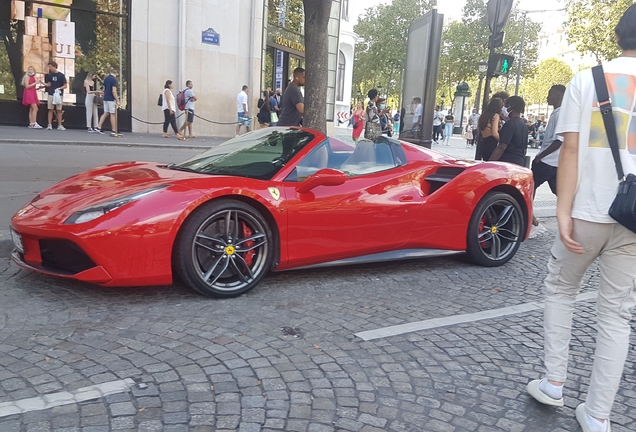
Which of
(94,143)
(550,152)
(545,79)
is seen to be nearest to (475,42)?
(545,79)

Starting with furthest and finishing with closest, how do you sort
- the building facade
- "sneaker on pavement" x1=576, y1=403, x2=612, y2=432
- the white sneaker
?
the building facade, the white sneaker, "sneaker on pavement" x1=576, y1=403, x2=612, y2=432

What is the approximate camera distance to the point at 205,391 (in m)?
2.59

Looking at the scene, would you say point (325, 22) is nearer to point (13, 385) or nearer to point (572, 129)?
point (572, 129)

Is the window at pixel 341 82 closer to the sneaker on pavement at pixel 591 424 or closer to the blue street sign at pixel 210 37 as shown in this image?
the blue street sign at pixel 210 37

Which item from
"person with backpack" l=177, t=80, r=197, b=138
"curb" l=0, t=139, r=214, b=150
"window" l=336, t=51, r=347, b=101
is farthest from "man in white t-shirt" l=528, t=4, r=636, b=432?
"window" l=336, t=51, r=347, b=101

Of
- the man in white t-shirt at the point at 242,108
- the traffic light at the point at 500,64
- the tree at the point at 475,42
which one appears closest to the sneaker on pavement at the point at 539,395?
the traffic light at the point at 500,64

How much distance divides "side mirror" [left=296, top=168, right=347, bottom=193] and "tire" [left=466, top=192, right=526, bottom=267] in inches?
61.7

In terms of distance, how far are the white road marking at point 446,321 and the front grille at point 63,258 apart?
1831 millimetres

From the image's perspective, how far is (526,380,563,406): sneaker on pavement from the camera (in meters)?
2.57

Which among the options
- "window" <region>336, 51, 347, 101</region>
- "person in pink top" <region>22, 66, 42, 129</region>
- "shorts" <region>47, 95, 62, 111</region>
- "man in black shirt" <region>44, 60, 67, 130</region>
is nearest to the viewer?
"person in pink top" <region>22, 66, 42, 129</region>

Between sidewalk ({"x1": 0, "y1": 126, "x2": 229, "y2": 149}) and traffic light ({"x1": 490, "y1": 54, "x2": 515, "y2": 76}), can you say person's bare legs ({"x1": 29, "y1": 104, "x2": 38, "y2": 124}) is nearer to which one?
sidewalk ({"x1": 0, "y1": 126, "x2": 229, "y2": 149})

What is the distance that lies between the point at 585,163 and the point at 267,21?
19388 millimetres

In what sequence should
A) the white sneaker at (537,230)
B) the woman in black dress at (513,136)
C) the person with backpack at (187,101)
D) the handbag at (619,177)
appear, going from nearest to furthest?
the handbag at (619,177)
the woman in black dress at (513,136)
the white sneaker at (537,230)
the person with backpack at (187,101)

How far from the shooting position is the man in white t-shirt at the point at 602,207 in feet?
7.32
